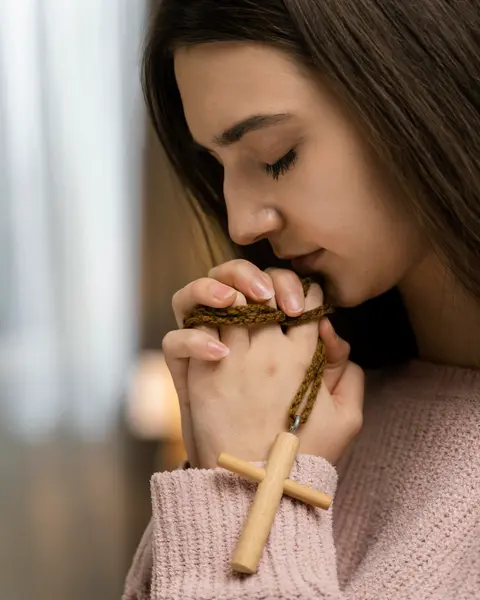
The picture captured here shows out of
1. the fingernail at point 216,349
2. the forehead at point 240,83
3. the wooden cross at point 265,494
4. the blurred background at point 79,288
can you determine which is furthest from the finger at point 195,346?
the blurred background at point 79,288

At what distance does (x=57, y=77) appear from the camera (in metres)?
1.28

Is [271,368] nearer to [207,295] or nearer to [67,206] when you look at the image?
[207,295]

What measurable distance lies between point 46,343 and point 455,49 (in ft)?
2.90

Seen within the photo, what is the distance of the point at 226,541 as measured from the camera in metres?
0.70

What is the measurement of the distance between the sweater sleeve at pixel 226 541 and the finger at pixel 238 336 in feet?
0.43

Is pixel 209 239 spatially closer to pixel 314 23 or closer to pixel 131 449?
pixel 314 23

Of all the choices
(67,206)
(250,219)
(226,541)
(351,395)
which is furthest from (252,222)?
(67,206)

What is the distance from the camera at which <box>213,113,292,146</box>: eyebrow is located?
0.76m

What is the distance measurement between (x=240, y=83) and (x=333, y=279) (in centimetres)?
24

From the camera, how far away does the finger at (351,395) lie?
32.4 inches

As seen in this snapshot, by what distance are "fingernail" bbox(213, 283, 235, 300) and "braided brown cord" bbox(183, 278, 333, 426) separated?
0.02 metres

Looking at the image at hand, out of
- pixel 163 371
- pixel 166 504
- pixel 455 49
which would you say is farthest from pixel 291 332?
pixel 163 371

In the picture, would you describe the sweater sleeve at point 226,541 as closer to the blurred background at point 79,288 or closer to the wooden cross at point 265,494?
the wooden cross at point 265,494

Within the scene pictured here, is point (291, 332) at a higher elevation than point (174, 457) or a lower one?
higher
